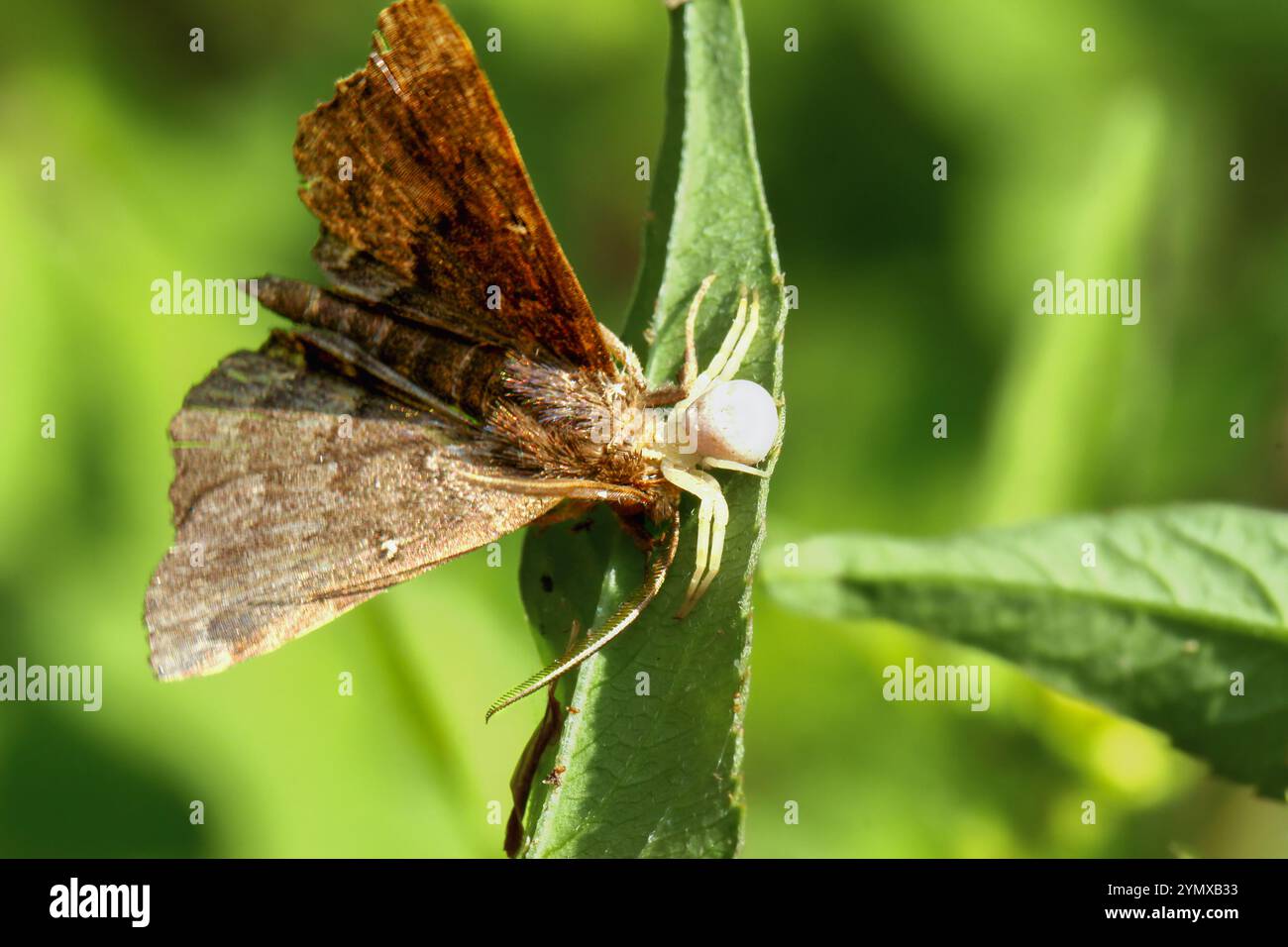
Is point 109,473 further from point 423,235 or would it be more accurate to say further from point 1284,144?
point 1284,144

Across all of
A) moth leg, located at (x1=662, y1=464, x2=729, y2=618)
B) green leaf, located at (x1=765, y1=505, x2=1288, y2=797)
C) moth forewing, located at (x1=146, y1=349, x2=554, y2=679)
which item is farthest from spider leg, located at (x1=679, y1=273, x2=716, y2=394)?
green leaf, located at (x1=765, y1=505, x2=1288, y2=797)

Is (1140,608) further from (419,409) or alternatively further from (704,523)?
(419,409)

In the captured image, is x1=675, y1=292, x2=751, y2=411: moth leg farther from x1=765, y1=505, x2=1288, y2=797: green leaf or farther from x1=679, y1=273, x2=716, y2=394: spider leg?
x1=765, y1=505, x2=1288, y2=797: green leaf

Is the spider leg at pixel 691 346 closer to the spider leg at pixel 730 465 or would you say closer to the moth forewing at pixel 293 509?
the spider leg at pixel 730 465

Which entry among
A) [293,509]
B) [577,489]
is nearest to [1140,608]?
[577,489]

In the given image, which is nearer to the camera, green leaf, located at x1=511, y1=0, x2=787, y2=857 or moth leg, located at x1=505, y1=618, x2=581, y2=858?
green leaf, located at x1=511, y1=0, x2=787, y2=857

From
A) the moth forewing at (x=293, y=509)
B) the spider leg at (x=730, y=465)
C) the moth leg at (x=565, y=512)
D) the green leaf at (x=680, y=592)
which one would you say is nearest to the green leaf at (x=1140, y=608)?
the spider leg at (x=730, y=465)
